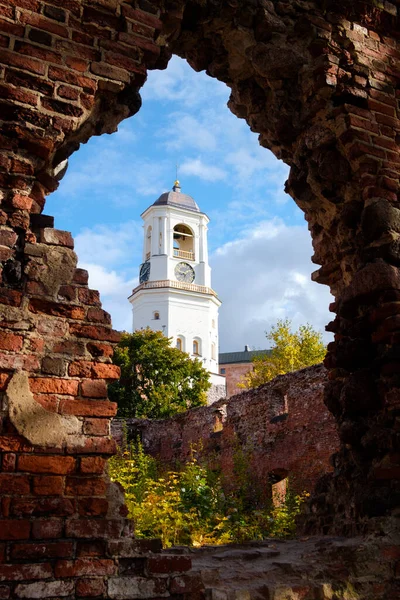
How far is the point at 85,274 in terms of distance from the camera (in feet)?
9.82

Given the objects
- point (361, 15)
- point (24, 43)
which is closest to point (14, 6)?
point (24, 43)

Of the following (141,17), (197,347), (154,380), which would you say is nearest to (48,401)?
(141,17)

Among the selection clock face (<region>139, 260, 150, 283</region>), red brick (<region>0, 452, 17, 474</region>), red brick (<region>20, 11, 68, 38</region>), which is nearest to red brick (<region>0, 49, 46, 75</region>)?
red brick (<region>20, 11, 68, 38</region>)

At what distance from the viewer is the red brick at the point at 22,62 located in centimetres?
307

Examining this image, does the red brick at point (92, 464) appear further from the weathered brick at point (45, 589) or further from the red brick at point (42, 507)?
the weathered brick at point (45, 589)

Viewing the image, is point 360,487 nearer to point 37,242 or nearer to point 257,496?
point 37,242

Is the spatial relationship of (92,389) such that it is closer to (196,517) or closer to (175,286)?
(196,517)

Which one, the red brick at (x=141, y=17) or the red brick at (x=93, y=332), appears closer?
the red brick at (x=93, y=332)

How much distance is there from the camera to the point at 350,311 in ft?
12.8

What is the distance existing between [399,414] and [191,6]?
3033 mm

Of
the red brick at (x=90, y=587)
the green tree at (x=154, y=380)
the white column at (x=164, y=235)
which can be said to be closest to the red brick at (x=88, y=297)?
the red brick at (x=90, y=587)

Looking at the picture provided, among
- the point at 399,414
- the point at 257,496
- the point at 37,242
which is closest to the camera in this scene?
the point at 37,242

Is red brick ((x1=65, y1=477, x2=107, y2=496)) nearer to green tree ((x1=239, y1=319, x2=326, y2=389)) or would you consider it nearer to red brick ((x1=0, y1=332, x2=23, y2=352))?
red brick ((x1=0, y1=332, x2=23, y2=352))

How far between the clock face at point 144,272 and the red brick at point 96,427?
44111mm
